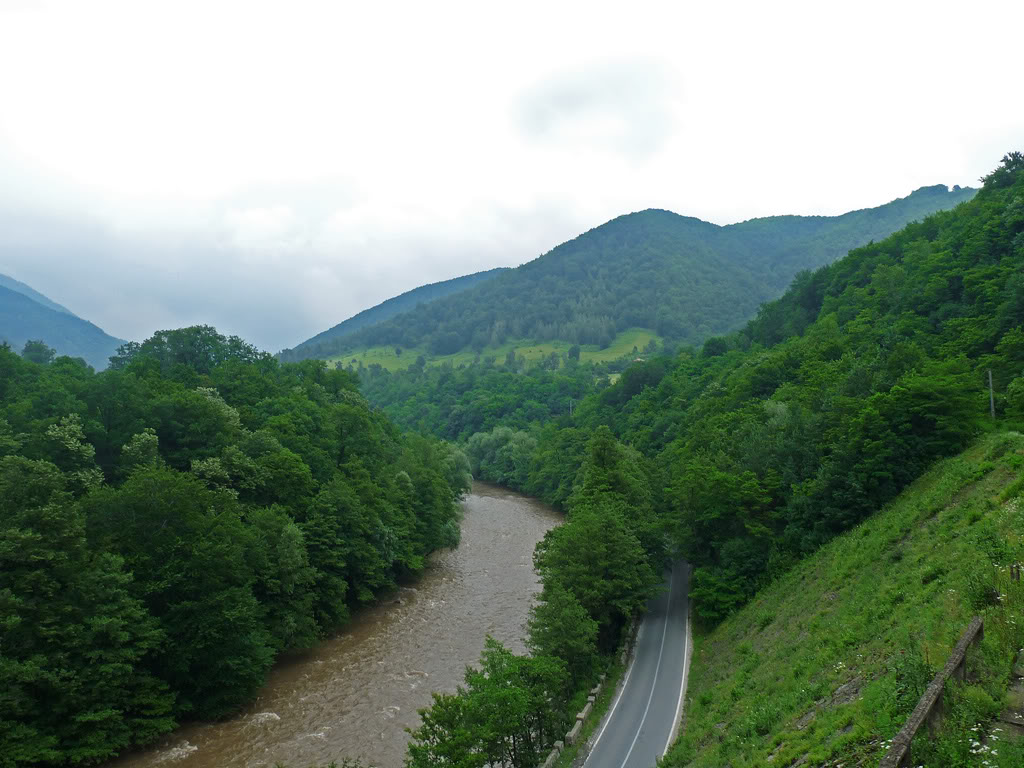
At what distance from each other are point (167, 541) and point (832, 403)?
37.3 metres

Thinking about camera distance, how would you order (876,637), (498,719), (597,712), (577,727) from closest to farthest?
(876,637)
(498,719)
(577,727)
(597,712)

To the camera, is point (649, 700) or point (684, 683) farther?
point (684, 683)

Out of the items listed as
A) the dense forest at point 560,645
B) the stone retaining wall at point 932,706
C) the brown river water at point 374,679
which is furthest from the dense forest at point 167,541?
the stone retaining wall at point 932,706

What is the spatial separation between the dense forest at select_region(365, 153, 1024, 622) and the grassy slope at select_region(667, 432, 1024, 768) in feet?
7.33

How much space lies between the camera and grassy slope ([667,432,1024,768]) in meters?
11.5

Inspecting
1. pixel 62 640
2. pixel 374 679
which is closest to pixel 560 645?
pixel 374 679

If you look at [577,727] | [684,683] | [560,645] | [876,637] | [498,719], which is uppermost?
[876,637]

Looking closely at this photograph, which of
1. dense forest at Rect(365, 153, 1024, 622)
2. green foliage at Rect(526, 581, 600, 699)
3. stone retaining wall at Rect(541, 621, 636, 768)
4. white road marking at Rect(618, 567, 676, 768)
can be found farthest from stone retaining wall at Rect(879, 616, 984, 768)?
dense forest at Rect(365, 153, 1024, 622)

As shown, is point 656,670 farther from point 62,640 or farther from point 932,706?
point 62,640

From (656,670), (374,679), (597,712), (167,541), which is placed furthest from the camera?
(374,679)

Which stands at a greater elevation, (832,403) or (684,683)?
(832,403)

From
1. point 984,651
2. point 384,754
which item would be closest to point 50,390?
point 384,754

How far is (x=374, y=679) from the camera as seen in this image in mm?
34656

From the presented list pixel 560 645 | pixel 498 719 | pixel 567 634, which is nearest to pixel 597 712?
pixel 560 645
